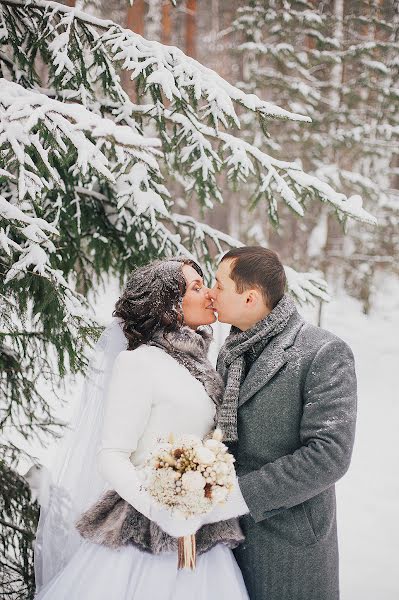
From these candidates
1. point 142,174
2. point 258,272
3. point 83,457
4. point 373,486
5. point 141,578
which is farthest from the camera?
point 373,486

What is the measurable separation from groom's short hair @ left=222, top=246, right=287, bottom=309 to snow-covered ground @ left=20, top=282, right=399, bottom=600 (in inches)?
75.3

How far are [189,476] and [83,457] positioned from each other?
100cm

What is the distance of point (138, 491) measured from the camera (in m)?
2.32

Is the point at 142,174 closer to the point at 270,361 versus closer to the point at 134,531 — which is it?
the point at 270,361

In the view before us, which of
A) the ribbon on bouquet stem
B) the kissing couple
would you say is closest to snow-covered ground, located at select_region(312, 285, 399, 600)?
the kissing couple

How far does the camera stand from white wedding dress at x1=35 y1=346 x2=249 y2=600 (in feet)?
7.79

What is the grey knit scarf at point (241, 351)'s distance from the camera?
96.7 inches

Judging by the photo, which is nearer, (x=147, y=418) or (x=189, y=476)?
(x=189, y=476)

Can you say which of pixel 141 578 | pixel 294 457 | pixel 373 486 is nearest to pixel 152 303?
pixel 294 457

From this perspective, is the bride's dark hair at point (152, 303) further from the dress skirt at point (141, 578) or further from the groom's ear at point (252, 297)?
the dress skirt at point (141, 578)

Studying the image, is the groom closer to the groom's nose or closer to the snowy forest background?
the groom's nose

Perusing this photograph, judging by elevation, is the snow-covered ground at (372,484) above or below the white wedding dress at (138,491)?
below

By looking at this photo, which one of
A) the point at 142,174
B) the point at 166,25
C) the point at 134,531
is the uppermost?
the point at 166,25

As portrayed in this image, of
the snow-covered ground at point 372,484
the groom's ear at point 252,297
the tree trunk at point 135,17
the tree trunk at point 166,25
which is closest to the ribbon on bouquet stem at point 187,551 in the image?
the groom's ear at point 252,297
